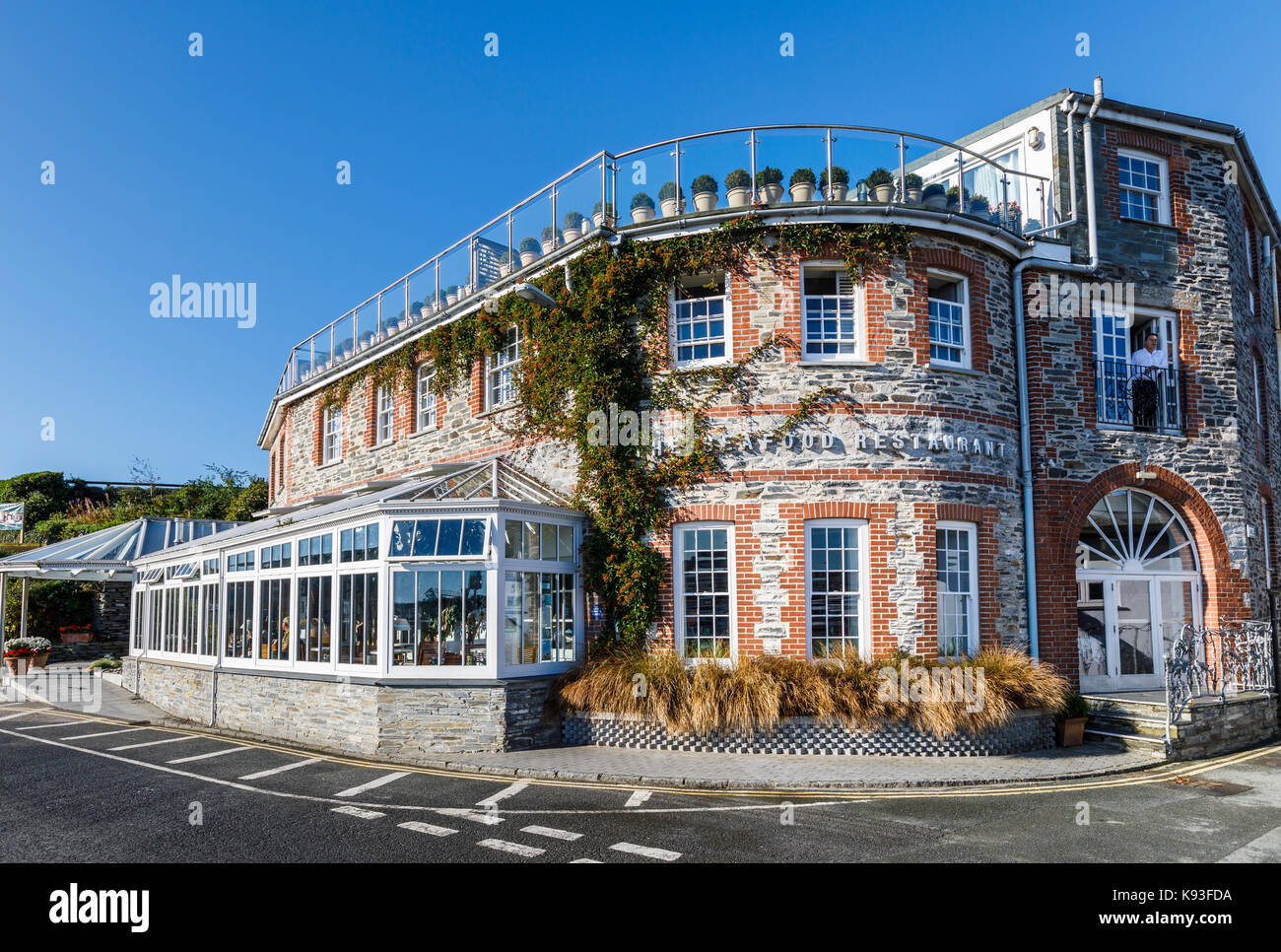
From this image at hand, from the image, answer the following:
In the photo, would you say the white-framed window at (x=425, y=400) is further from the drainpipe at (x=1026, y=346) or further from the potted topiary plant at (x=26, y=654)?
the potted topiary plant at (x=26, y=654)

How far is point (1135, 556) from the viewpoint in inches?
606

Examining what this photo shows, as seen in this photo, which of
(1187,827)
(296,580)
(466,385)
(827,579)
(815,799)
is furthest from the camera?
(466,385)

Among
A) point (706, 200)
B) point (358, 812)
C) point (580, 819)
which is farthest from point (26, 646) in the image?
point (580, 819)

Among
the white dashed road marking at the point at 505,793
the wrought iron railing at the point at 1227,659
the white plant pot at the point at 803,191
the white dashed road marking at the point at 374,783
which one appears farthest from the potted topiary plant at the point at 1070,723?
the white dashed road marking at the point at 374,783

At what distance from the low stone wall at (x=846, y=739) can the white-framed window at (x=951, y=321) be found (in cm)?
545

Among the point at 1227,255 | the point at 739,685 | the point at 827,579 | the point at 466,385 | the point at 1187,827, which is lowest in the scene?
the point at 1187,827

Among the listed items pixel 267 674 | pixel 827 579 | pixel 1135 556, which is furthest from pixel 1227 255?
pixel 267 674

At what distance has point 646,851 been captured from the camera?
7348 millimetres

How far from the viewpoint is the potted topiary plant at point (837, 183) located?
13.6 meters

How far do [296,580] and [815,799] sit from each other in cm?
951

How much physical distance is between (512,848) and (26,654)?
23.5 meters

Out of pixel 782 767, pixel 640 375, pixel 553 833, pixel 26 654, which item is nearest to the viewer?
pixel 553 833

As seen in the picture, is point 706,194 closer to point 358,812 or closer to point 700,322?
point 700,322
